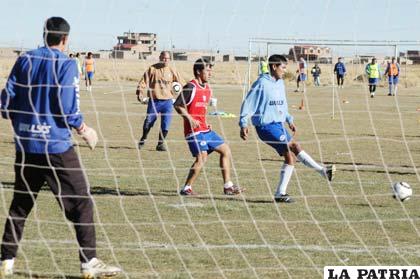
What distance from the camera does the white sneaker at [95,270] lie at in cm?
686

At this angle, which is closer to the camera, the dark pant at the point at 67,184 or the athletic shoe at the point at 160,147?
the dark pant at the point at 67,184

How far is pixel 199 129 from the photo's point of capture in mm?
11141

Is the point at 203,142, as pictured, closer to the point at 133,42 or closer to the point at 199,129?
the point at 199,129

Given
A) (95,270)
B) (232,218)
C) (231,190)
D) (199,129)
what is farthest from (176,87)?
(95,270)

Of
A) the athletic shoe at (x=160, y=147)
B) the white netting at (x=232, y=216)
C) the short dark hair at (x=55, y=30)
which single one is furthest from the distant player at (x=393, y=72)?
the short dark hair at (x=55, y=30)

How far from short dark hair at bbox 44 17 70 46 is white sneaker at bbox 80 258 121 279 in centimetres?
156

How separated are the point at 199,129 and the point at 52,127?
4434 millimetres

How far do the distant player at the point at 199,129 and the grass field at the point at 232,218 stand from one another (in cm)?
26

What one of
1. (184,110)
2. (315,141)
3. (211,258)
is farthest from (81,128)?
(315,141)

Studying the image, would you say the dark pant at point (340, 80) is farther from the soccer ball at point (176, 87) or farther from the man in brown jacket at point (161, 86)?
the soccer ball at point (176, 87)

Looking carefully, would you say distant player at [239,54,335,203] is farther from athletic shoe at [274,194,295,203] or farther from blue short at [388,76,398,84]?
blue short at [388,76,398,84]

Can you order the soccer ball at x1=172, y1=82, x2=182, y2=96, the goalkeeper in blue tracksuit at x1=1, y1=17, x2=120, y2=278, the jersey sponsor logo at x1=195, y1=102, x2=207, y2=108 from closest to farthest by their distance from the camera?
the goalkeeper in blue tracksuit at x1=1, y1=17, x2=120, y2=278 → the jersey sponsor logo at x1=195, y1=102, x2=207, y2=108 → the soccer ball at x1=172, y1=82, x2=182, y2=96

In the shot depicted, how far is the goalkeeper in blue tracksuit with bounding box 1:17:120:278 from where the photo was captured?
6766 millimetres

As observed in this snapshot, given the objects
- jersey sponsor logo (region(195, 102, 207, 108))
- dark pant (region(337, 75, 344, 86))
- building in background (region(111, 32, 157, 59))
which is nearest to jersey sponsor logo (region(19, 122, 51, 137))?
building in background (region(111, 32, 157, 59))
